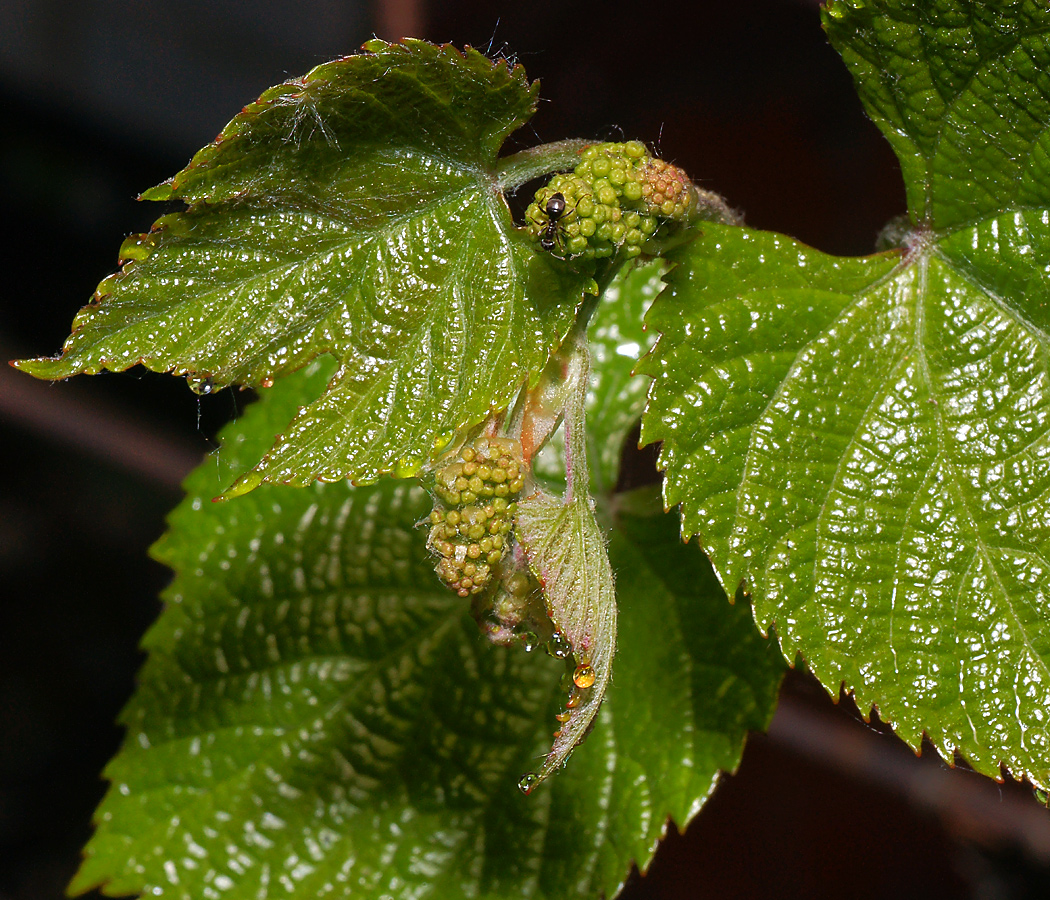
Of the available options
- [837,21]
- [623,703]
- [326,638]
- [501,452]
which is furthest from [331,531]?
[837,21]

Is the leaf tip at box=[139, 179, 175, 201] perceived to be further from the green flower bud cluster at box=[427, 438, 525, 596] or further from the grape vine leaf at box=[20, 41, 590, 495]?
the green flower bud cluster at box=[427, 438, 525, 596]

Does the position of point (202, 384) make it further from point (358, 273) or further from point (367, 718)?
point (367, 718)

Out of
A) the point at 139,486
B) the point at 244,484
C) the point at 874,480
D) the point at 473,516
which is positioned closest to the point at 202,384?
the point at 244,484

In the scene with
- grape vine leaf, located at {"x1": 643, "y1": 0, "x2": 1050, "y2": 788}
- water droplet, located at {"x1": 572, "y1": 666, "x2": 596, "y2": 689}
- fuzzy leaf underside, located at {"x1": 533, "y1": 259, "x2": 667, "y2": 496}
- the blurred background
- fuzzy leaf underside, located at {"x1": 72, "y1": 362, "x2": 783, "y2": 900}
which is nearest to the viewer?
water droplet, located at {"x1": 572, "y1": 666, "x2": 596, "y2": 689}

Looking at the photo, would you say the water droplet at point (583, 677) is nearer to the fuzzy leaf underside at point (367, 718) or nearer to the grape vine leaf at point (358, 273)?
the grape vine leaf at point (358, 273)

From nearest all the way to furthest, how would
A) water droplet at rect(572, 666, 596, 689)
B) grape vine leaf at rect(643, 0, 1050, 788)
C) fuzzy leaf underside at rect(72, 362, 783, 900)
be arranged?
water droplet at rect(572, 666, 596, 689) < grape vine leaf at rect(643, 0, 1050, 788) < fuzzy leaf underside at rect(72, 362, 783, 900)

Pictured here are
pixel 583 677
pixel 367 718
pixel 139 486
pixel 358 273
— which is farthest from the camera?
pixel 139 486

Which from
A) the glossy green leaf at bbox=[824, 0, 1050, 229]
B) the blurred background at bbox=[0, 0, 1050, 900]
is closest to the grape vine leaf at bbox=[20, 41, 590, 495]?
the glossy green leaf at bbox=[824, 0, 1050, 229]

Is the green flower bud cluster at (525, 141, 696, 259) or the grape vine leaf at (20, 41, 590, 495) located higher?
the green flower bud cluster at (525, 141, 696, 259)
